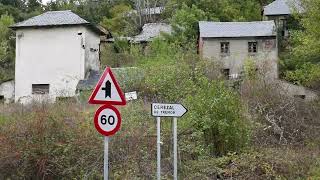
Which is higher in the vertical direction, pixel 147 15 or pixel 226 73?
pixel 147 15

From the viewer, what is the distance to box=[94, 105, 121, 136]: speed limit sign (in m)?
7.98

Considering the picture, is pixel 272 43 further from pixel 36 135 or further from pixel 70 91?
pixel 36 135

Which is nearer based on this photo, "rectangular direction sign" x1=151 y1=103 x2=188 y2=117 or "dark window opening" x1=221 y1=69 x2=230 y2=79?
"rectangular direction sign" x1=151 y1=103 x2=188 y2=117

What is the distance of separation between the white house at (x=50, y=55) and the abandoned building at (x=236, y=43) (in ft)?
31.1

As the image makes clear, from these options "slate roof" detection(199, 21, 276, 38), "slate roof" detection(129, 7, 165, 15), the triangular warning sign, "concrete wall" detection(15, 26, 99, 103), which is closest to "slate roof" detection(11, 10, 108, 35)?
"concrete wall" detection(15, 26, 99, 103)

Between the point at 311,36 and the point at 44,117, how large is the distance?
48.8 feet

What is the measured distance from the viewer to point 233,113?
1398cm

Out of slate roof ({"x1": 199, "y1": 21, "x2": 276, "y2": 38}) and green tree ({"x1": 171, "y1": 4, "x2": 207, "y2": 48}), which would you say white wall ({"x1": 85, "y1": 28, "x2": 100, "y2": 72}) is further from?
slate roof ({"x1": 199, "y1": 21, "x2": 276, "y2": 38})

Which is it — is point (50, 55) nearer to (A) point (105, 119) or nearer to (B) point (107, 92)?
(B) point (107, 92)

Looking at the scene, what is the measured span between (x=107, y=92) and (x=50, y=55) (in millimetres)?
30551

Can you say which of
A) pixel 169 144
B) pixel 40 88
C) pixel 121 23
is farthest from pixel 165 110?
pixel 121 23

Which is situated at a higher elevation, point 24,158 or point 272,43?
point 272,43

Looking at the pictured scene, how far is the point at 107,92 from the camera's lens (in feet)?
27.2

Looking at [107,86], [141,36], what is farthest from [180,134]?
[141,36]
